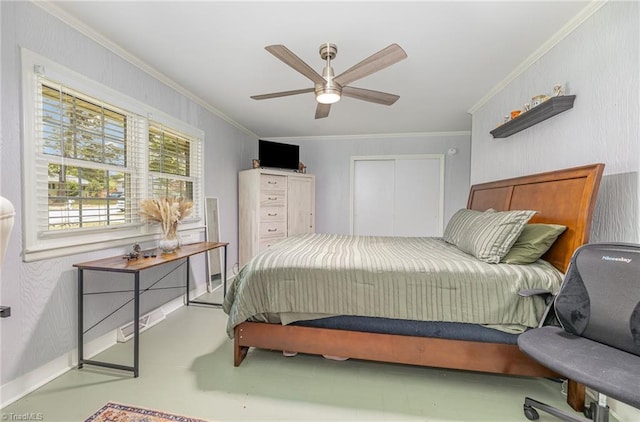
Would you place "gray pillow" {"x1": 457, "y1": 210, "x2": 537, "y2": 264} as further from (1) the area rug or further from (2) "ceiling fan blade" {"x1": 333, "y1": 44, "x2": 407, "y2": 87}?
(1) the area rug

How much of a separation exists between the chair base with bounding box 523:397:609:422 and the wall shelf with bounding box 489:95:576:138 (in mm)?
1789

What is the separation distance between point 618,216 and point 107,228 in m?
3.39

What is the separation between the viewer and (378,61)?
185 cm

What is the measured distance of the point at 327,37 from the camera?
2.11 meters

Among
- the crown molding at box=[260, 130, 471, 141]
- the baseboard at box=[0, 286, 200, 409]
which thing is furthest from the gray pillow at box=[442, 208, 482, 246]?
the baseboard at box=[0, 286, 200, 409]

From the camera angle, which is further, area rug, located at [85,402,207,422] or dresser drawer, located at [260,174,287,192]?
dresser drawer, located at [260,174,287,192]

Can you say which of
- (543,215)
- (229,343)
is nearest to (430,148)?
(543,215)

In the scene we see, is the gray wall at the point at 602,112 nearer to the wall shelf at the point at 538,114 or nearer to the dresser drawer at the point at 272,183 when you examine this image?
the wall shelf at the point at 538,114

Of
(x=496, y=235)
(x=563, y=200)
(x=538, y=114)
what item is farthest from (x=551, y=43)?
(x=496, y=235)

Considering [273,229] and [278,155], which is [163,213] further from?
[278,155]

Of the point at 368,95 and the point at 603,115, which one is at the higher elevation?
the point at 368,95

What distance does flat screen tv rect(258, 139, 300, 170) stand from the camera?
4625mm

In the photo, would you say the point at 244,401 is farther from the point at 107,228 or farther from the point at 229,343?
the point at 107,228

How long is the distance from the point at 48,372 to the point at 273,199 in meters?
3.08
